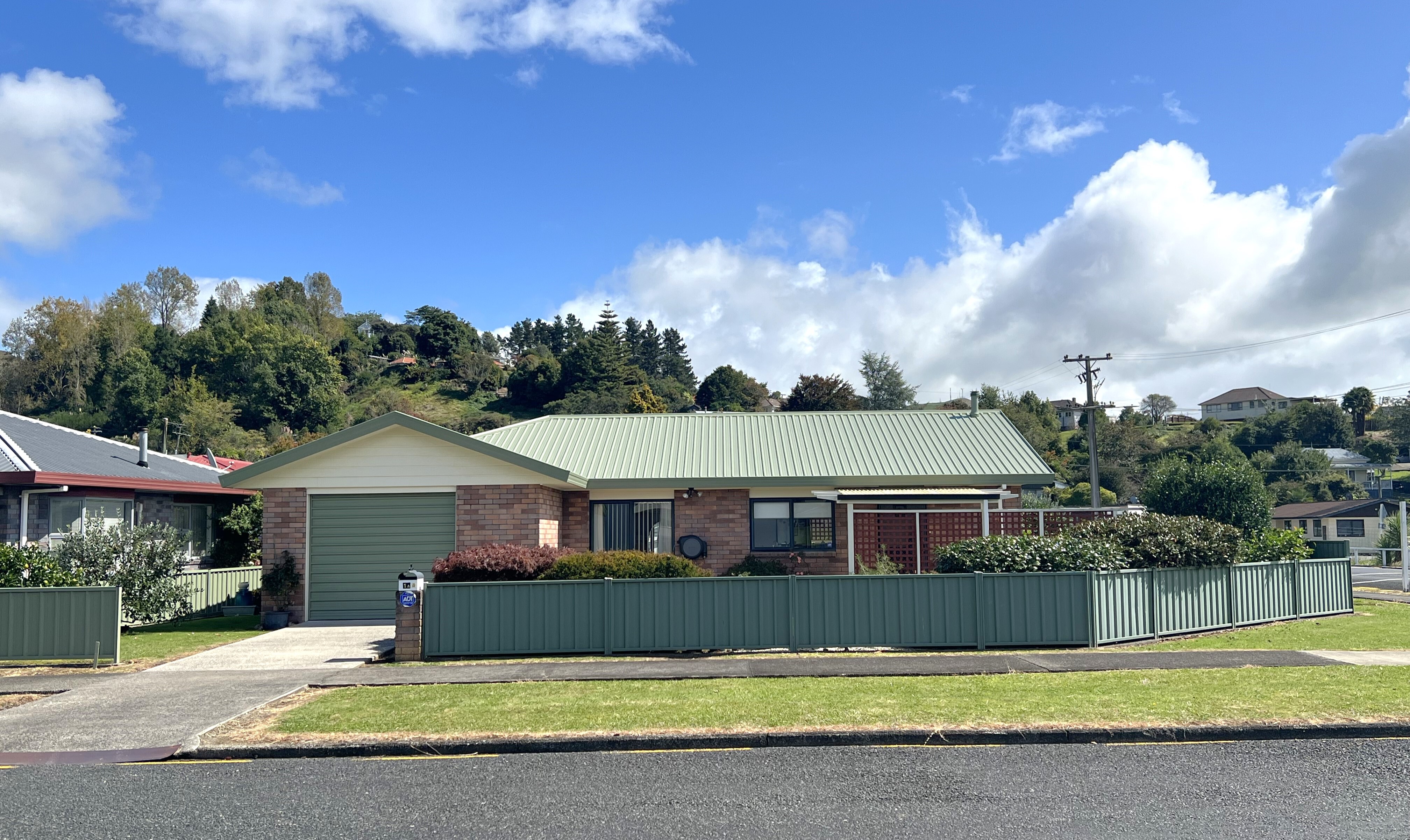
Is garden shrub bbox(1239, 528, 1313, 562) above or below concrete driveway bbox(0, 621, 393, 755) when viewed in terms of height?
above

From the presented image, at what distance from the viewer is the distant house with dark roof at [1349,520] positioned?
194ft

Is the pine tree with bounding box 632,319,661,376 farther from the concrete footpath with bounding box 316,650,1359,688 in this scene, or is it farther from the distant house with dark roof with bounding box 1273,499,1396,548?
the concrete footpath with bounding box 316,650,1359,688

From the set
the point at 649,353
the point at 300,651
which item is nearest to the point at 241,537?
the point at 300,651

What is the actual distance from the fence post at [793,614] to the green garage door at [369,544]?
706 cm

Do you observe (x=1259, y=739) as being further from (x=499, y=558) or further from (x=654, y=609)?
(x=499, y=558)

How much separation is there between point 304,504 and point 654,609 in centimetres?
787

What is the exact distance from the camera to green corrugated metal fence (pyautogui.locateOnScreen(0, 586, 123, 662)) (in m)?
13.9

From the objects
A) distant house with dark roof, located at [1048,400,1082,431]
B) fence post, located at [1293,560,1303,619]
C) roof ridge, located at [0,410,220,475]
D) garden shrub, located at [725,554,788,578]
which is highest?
distant house with dark roof, located at [1048,400,1082,431]

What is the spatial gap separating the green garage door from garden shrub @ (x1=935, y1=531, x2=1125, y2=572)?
29.0 ft

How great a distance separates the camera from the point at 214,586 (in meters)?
21.2

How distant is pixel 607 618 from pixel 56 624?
748 cm

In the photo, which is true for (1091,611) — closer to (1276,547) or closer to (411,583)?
(1276,547)

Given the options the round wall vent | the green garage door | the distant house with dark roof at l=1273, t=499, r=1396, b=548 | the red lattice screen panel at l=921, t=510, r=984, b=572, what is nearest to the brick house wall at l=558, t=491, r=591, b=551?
the round wall vent

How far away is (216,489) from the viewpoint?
2330 centimetres
